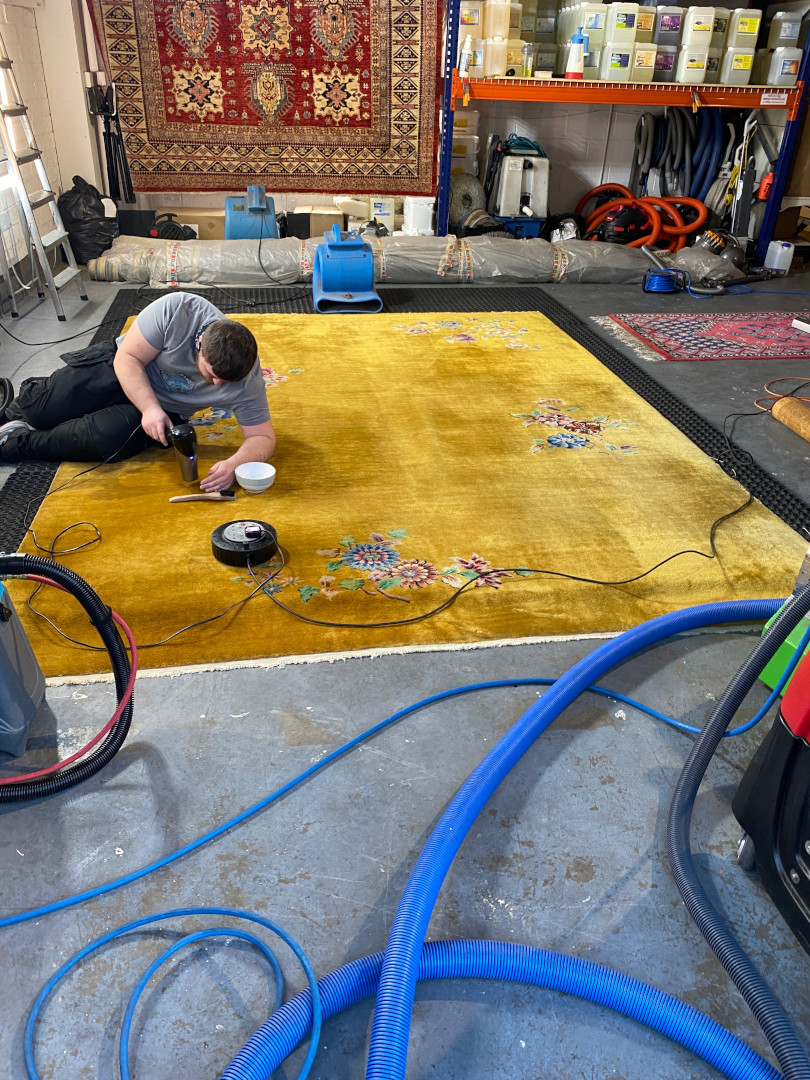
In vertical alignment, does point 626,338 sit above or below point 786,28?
below

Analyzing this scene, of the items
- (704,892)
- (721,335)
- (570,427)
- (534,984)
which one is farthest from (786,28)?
(534,984)

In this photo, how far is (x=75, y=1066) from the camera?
1.15 m

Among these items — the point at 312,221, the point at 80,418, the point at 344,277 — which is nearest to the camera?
the point at 80,418

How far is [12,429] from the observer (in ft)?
9.27

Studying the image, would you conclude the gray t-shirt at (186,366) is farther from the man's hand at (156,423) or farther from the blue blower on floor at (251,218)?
the blue blower on floor at (251,218)

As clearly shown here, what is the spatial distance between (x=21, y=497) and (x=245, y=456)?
746 mm

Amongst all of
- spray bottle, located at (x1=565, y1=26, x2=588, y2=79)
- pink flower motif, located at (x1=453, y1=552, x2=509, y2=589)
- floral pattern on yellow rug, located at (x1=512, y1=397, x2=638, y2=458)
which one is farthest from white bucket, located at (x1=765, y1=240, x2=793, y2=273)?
pink flower motif, located at (x1=453, y1=552, x2=509, y2=589)

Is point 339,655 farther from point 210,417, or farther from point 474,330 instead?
point 474,330

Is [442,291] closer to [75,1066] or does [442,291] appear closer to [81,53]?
[81,53]

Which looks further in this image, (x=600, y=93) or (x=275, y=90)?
(x=275, y=90)

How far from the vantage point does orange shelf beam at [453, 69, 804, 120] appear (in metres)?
5.25

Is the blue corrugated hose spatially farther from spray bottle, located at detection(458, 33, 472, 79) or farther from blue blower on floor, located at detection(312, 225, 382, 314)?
spray bottle, located at detection(458, 33, 472, 79)

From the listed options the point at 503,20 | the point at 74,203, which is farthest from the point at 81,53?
the point at 503,20

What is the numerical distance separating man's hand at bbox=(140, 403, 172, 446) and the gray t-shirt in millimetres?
149
